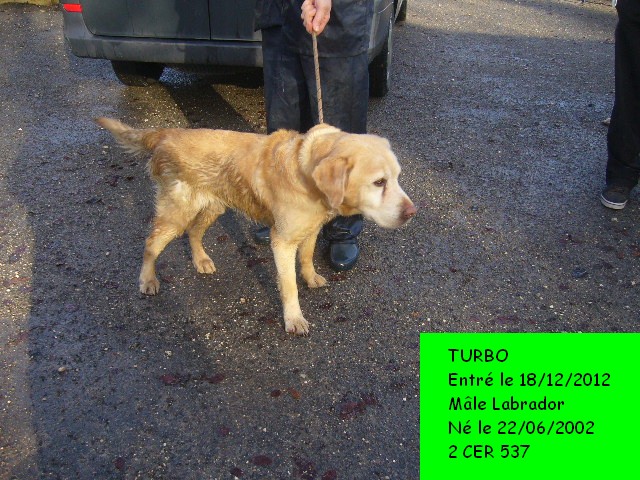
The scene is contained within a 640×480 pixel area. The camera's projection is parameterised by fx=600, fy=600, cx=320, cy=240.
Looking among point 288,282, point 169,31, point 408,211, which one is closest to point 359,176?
point 408,211

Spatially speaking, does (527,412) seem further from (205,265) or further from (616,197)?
(616,197)

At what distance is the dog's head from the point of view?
2.65 metres

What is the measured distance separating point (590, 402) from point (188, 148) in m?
2.22

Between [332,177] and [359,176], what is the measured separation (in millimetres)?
132

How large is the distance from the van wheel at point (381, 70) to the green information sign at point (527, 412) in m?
4.08

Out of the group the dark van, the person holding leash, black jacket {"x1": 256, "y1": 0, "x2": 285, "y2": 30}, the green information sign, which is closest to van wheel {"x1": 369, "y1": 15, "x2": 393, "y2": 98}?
the dark van

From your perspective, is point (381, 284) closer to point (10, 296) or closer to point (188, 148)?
point (188, 148)

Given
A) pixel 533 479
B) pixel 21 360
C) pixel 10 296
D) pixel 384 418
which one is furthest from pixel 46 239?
pixel 533 479

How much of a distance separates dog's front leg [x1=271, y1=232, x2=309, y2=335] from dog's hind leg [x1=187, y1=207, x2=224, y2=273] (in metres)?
0.58

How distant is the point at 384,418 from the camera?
103 inches

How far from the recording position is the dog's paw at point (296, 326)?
310 cm

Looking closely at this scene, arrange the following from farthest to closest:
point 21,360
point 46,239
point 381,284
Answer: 1. point 46,239
2. point 381,284
3. point 21,360

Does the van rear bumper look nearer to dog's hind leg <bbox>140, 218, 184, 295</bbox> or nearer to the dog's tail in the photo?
the dog's tail

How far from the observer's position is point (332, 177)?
264cm
